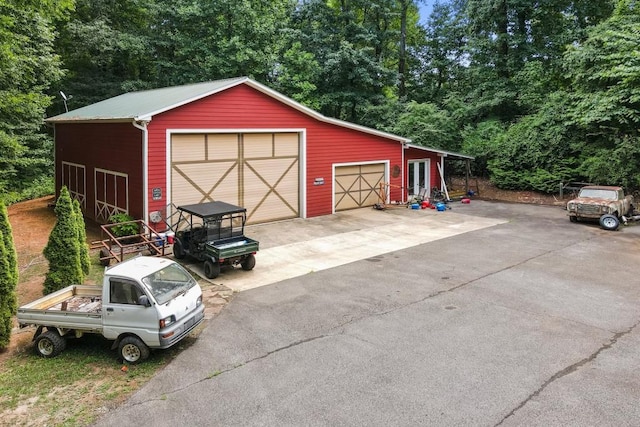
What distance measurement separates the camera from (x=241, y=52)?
29.8m

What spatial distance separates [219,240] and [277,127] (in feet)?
25.3

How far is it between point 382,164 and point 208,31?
17306mm

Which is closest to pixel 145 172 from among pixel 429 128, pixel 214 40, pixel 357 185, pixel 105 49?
pixel 357 185

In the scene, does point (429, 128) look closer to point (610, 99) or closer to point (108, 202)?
point (610, 99)

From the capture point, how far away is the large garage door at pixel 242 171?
16.2m

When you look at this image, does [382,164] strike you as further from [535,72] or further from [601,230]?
[535,72]

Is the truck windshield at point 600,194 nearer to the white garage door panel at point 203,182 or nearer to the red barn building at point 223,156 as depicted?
the red barn building at point 223,156

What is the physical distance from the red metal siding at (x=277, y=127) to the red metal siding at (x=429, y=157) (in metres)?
0.82

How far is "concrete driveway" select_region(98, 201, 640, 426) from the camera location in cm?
586

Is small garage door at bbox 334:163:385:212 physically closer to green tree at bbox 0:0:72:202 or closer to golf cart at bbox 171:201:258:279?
golf cart at bbox 171:201:258:279

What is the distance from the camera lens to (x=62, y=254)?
9.84 meters

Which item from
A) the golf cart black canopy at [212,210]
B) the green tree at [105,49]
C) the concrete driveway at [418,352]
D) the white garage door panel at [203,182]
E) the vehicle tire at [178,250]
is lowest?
the concrete driveway at [418,352]

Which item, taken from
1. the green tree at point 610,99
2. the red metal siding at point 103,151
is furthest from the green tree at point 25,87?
the green tree at point 610,99

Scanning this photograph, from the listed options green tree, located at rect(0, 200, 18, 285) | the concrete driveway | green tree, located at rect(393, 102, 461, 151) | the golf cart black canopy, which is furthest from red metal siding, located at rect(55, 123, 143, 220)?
green tree, located at rect(393, 102, 461, 151)
